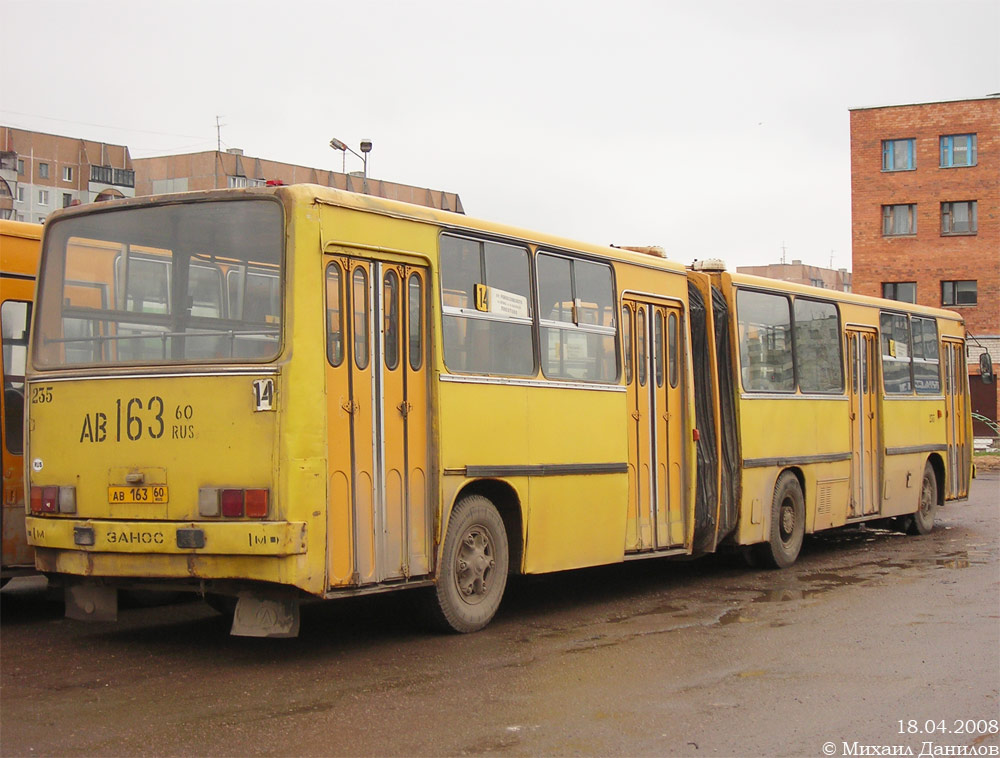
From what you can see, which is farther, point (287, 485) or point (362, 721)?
point (287, 485)

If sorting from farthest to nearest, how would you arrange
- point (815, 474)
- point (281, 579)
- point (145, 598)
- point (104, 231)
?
point (815, 474)
point (145, 598)
point (104, 231)
point (281, 579)

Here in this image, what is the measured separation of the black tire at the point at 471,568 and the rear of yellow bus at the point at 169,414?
55.2 inches

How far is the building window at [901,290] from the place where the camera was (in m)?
59.7

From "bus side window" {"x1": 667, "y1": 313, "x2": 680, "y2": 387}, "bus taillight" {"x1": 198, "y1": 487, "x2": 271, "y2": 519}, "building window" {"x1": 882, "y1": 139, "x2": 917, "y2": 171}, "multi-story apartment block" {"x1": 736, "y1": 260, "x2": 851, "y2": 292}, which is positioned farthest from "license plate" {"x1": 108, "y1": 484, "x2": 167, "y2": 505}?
"multi-story apartment block" {"x1": 736, "y1": 260, "x2": 851, "y2": 292}

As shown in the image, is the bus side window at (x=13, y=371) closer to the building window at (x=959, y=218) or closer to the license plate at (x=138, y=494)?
the license plate at (x=138, y=494)

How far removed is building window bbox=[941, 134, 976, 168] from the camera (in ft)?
196

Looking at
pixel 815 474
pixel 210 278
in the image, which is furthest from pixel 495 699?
pixel 815 474

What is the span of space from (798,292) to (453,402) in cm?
683

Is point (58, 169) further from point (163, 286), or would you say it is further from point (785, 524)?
point (163, 286)

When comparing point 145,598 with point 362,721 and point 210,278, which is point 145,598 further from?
point 362,721

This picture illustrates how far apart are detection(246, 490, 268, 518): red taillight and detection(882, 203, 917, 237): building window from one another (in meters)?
56.7

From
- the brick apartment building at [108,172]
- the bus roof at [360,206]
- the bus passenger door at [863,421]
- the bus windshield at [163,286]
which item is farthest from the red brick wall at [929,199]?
the bus windshield at [163,286]

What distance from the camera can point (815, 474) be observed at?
48.0 ft

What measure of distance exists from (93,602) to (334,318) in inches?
101
